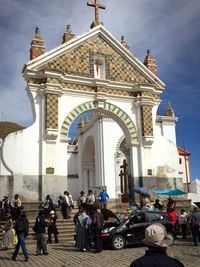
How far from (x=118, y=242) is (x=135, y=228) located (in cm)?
84

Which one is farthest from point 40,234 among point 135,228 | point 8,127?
point 8,127

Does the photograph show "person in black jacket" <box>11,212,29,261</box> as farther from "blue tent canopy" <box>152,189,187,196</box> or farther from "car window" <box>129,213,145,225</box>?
"blue tent canopy" <box>152,189,187,196</box>

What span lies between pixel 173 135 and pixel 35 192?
18.3m

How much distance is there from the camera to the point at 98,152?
89.5 ft

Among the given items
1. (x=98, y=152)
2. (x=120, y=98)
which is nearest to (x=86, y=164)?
(x=98, y=152)

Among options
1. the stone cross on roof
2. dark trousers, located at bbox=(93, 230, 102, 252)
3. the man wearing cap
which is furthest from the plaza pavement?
the stone cross on roof

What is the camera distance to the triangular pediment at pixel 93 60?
18.0 meters

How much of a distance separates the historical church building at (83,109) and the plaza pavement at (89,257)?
213 inches

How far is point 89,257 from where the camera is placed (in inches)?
389

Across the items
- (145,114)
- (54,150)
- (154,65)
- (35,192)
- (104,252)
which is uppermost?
(154,65)

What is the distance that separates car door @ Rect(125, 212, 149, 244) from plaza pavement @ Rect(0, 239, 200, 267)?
0.32m

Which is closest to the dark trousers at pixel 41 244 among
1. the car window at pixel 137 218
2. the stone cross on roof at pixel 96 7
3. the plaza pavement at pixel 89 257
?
the plaza pavement at pixel 89 257

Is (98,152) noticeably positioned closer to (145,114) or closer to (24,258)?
(145,114)

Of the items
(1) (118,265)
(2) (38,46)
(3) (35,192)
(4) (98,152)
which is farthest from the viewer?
(4) (98,152)
